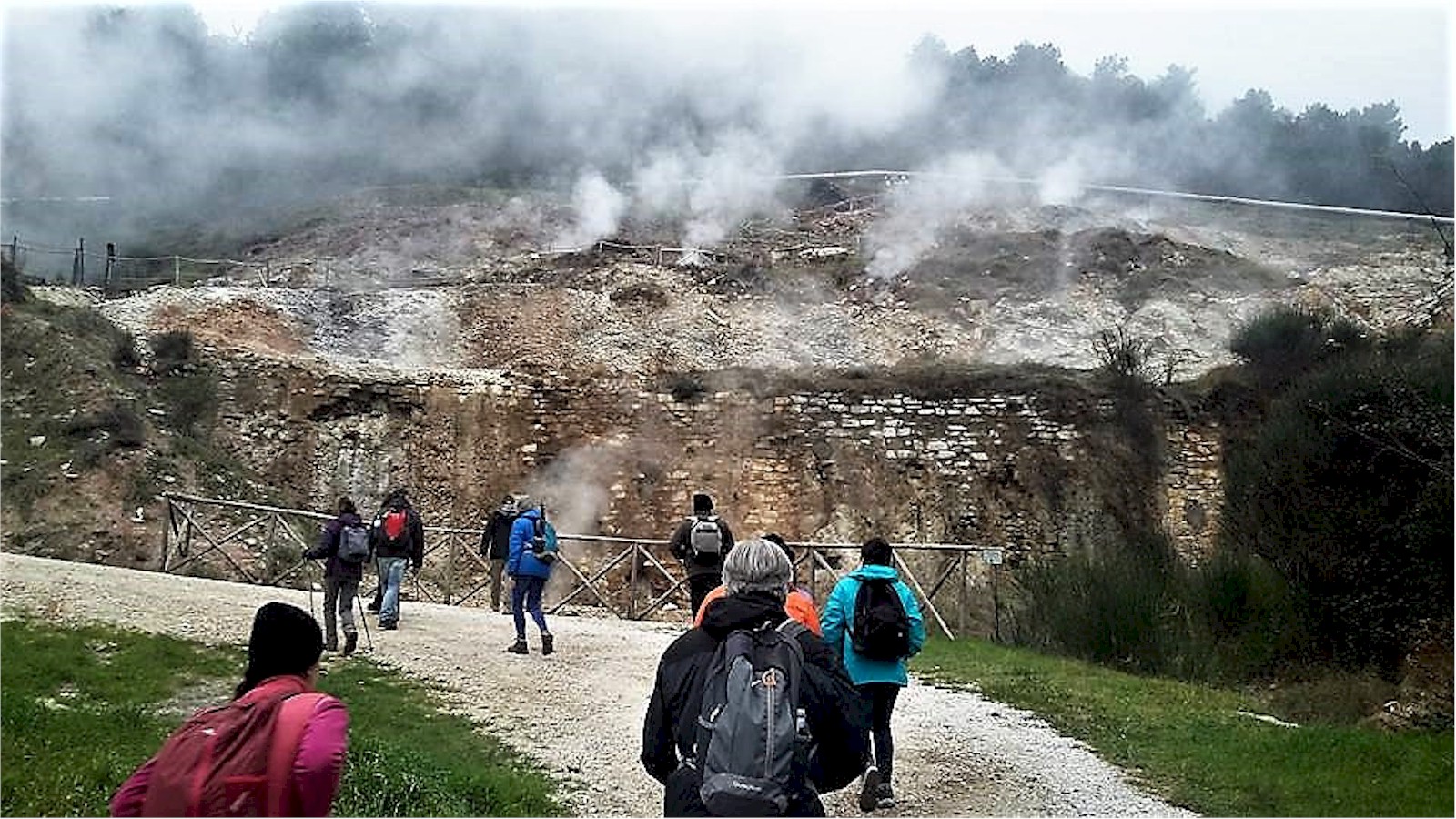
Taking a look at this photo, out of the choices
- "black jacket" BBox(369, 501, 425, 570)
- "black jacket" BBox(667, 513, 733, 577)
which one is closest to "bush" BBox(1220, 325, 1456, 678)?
"black jacket" BBox(667, 513, 733, 577)

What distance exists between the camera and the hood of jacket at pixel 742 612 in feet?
9.53

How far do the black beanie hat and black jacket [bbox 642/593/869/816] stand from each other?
2.58 ft

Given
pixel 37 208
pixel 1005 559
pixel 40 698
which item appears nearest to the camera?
pixel 40 698

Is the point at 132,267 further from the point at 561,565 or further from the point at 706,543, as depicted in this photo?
the point at 706,543

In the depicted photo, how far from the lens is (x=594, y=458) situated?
60.0 ft

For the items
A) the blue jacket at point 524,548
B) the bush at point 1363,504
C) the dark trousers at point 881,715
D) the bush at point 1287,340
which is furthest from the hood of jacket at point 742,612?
the bush at point 1287,340

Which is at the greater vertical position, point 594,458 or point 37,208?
point 37,208

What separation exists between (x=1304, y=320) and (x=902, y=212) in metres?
14.1

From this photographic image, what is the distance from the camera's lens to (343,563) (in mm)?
7957

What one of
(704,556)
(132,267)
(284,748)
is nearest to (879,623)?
(704,556)

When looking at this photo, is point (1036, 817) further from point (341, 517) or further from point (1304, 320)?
point (1304, 320)

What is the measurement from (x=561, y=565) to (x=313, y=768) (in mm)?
12949

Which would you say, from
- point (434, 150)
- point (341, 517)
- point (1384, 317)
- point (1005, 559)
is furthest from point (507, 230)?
point (341, 517)

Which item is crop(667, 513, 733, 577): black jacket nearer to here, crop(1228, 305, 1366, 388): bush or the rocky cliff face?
Answer: the rocky cliff face
